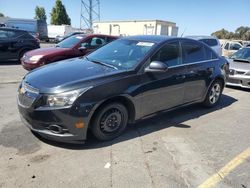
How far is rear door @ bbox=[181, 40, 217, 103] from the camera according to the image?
5656 mm

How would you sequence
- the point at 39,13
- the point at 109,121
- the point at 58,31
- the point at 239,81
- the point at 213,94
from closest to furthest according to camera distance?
the point at 109,121
the point at 213,94
the point at 239,81
the point at 58,31
the point at 39,13

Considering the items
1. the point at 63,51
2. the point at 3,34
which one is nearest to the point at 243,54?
the point at 63,51

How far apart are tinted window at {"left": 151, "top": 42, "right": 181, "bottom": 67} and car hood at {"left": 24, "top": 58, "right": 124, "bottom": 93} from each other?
0.99 metres

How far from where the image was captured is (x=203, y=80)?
608 cm

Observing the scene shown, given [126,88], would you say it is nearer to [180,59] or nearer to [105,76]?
[105,76]

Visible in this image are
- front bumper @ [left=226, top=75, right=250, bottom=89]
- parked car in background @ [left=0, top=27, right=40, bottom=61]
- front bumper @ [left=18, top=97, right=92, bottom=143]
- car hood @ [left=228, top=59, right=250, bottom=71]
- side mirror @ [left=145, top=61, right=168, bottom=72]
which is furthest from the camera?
parked car in background @ [left=0, top=27, right=40, bottom=61]

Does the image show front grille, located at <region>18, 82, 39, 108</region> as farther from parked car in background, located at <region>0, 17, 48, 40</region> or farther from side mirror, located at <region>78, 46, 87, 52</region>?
parked car in background, located at <region>0, 17, 48, 40</region>

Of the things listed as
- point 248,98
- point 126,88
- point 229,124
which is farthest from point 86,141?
point 248,98

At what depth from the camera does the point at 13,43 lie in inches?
495

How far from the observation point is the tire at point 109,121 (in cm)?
420

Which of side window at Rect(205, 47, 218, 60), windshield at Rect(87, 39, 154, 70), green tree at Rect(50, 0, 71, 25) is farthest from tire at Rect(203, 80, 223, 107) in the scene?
green tree at Rect(50, 0, 71, 25)

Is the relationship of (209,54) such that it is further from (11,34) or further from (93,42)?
(11,34)

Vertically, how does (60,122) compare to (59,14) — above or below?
below

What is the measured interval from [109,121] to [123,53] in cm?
142
